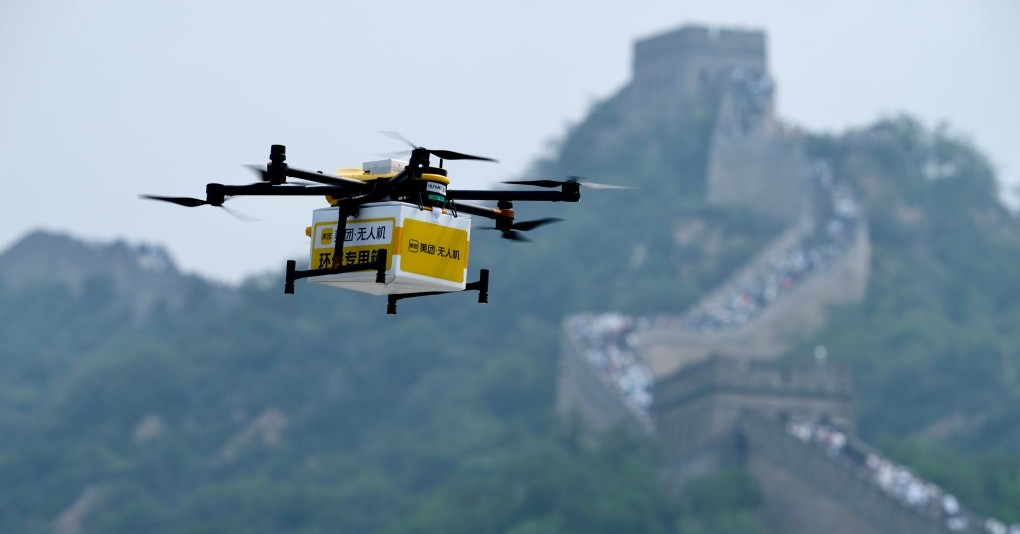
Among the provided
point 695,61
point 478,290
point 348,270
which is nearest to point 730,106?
point 695,61

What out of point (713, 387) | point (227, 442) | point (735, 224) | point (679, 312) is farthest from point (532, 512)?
point (227, 442)

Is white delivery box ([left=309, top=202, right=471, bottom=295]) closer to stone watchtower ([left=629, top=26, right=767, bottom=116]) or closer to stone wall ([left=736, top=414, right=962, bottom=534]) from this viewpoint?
stone wall ([left=736, top=414, right=962, bottom=534])

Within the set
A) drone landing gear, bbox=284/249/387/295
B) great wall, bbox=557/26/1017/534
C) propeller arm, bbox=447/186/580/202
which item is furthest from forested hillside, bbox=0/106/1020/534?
drone landing gear, bbox=284/249/387/295

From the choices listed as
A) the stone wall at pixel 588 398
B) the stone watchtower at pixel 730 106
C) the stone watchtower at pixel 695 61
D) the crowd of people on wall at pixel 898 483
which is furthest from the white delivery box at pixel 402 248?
the stone watchtower at pixel 695 61

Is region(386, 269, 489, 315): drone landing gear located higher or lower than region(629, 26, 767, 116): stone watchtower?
higher

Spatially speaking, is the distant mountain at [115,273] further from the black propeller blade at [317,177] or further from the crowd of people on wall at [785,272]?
the black propeller blade at [317,177]
